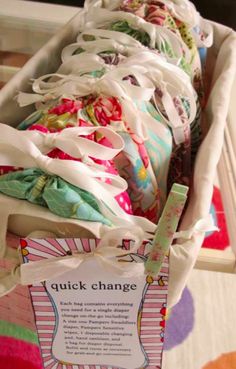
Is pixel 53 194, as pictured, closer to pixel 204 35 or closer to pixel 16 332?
pixel 16 332

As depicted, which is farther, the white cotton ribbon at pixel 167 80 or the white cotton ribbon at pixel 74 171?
the white cotton ribbon at pixel 167 80

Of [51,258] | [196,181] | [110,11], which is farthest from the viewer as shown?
[110,11]

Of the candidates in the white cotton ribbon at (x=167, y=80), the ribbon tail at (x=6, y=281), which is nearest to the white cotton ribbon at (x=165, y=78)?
the white cotton ribbon at (x=167, y=80)

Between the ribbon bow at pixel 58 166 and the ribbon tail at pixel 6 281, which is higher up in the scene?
the ribbon bow at pixel 58 166

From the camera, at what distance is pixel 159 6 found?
2.25ft

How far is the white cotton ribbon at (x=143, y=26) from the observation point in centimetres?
61

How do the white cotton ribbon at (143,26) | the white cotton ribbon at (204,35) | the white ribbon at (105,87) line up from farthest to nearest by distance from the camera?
the white cotton ribbon at (204,35) → the white cotton ribbon at (143,26) → the white ribbon at (105,87)

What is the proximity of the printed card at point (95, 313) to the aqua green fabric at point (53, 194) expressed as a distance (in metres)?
0.03

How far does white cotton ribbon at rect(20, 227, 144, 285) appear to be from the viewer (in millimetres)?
370

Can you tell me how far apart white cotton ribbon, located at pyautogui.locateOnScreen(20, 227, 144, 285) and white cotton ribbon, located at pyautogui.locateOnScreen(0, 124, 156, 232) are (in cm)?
3

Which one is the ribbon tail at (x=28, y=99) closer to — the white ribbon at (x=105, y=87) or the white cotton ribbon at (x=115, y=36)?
the white ribbon at (x=105, y=87)

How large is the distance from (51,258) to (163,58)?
305 mm

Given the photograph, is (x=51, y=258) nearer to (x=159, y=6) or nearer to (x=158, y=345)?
(x=158, y=345)

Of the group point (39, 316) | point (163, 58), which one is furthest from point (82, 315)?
point (163, 58)
